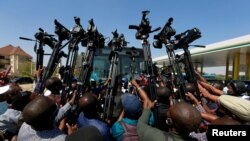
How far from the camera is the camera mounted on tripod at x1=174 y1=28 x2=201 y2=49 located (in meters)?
4.77

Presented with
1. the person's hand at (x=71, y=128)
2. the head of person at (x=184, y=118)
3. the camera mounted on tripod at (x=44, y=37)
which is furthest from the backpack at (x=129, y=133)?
the camera mounted on tripod at (x=44, y=37)

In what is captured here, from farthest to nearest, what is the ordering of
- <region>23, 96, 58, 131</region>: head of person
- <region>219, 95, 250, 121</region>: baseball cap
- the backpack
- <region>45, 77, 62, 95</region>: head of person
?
<region>45, 77, 62, 95</region>: head of person → the backpack → <region>219, 95, 250, 121</region>: baseball cap → <region>23, 96, 58, 131</region>: head of person

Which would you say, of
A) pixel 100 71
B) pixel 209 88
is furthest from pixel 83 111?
pixel 100 71

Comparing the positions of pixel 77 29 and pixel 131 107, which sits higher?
pixel 77 29

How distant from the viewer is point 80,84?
4.30 meters

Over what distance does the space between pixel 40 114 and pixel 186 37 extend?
3320 mm

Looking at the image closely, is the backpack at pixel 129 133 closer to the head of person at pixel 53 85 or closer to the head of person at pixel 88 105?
the head of person at pixel 88 105

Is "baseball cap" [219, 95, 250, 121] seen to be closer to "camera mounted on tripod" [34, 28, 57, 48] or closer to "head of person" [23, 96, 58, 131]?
"head of person" [23, 96, 58, 131]

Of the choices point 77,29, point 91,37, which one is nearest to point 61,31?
point 77,29

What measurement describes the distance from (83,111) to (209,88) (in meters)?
1.84

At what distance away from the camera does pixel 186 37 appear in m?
4.85

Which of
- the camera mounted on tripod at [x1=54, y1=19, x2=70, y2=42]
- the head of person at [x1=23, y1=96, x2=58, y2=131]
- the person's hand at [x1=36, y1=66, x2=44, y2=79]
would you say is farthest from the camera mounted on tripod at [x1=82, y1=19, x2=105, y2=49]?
the head of person at [x1=23, y1=96, x2=58, y2=131]

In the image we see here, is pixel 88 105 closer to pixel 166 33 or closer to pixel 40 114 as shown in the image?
pixel 40 114

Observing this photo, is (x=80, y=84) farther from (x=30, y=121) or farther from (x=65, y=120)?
(x=30, y=121)
